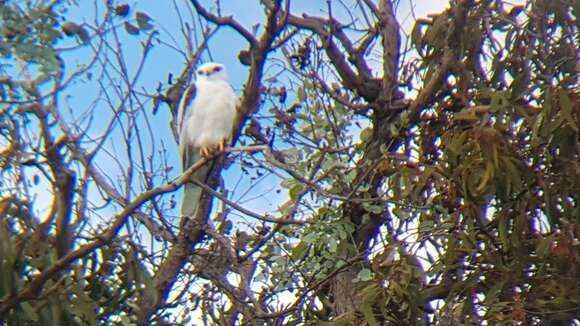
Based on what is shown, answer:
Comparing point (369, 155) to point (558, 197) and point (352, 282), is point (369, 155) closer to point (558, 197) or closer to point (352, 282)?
point (352, 282)

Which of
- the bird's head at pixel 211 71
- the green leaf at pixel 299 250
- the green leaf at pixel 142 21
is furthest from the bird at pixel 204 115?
the green leaf at pixel 142 21

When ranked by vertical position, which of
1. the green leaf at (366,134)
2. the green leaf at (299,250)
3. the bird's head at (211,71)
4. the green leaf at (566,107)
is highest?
the bird's head at (211,71)

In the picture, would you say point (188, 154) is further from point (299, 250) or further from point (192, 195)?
point (299, 250)

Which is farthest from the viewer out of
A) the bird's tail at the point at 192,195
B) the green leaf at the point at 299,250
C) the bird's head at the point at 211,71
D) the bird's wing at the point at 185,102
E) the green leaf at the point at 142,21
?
the bird's head at the point at 211,71

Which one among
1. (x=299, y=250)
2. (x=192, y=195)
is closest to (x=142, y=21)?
(x=299, y=250)

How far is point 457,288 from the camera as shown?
3.65 m

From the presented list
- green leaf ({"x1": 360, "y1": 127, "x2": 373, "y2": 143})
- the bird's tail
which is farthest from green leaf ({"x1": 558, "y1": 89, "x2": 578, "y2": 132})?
the bird's tail

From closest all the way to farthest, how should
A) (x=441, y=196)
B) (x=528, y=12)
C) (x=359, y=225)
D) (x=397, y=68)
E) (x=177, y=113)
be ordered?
1. (x=441, y=196)
2. (x=528, y=12)
3. (x=359, y=225)
4. (x=397, y=68)
5. (x=177, y=113)

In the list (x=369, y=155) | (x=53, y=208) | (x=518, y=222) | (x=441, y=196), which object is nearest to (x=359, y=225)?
(x=369, y=155)

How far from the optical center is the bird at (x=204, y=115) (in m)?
5.39

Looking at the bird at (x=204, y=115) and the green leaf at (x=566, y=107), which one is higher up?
the bird at (x=204, y=115)

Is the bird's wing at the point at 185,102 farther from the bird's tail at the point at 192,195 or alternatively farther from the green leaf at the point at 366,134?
the green leaf at the point at 366,134

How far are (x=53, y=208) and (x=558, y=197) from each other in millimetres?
1814

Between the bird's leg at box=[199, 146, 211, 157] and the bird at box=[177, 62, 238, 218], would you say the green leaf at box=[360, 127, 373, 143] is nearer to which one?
the bird at box=[177, 62, 238, 218]
